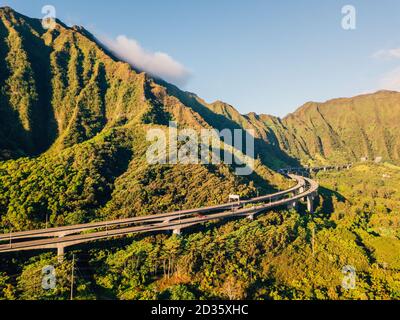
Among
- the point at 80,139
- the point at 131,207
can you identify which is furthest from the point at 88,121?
the point at 131,207

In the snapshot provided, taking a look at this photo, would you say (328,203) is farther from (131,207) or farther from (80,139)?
(80,139)

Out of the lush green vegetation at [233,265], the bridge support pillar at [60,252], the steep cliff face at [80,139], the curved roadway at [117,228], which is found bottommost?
the lush green vegetation at [233,265]

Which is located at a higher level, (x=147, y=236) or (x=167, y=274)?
(x=147, y=236)

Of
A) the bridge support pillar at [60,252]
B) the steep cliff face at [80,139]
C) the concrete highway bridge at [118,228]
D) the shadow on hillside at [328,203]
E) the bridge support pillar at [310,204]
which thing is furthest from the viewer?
the shadow on hillside at [328,203]

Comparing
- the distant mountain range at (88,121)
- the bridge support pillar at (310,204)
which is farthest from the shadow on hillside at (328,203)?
the distant mountain range at (88,121)

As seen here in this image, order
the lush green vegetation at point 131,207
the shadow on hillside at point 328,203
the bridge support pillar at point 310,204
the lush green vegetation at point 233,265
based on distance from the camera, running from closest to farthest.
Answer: the lush green vegetation at point 233,265, the lush green vegetation at point 131,207, the bridge support pillar at point 310,204, the shadow on hillside at point 328,203

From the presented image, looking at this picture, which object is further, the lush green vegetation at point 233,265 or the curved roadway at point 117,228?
the curved roadway at point 117,228

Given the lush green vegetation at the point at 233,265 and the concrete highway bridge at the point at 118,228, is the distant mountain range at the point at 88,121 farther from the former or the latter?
the lush green vegetation at the point at 233,265

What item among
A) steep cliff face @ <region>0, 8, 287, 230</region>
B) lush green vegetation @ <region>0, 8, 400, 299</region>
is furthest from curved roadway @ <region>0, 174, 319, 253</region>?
steep cliff face @ <region>0, 8, 287, 230</region>
